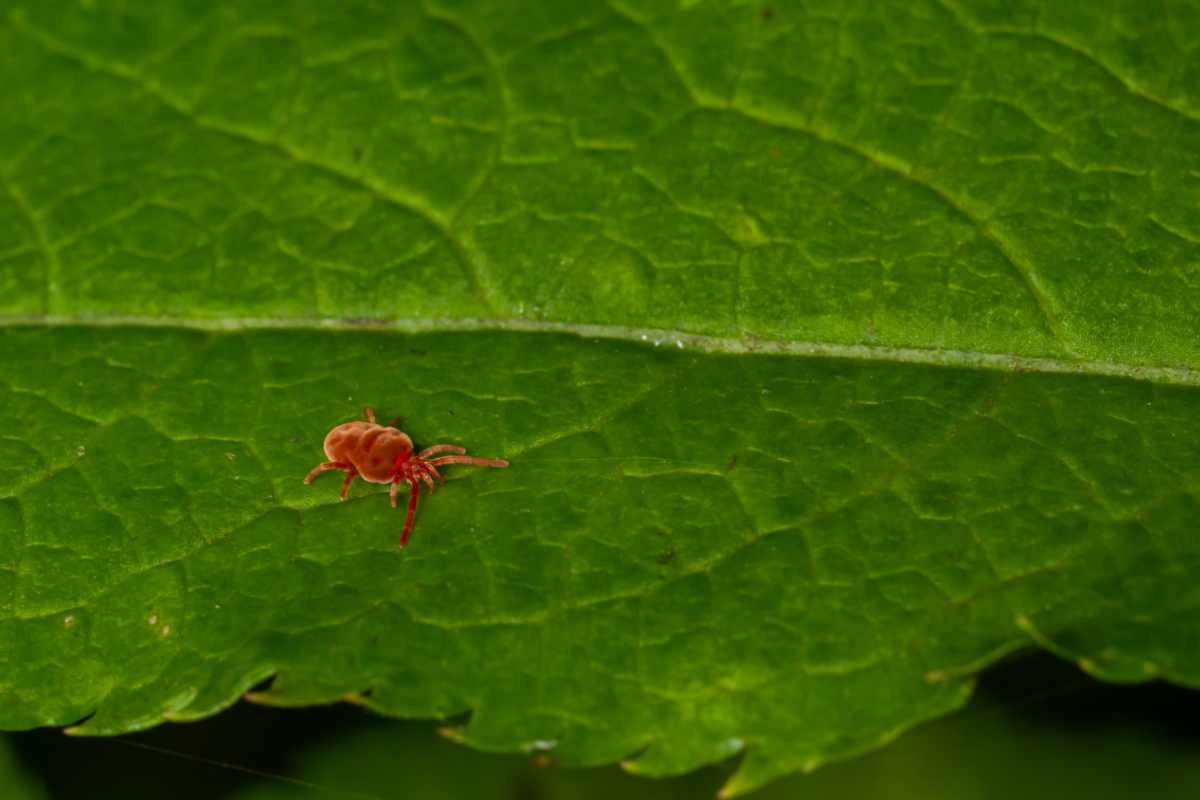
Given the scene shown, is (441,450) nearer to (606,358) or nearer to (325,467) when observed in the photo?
(325,467)

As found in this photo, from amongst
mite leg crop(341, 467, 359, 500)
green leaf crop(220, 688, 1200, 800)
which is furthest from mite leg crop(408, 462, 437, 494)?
green leaf crop(220, 688, 1200, 800)

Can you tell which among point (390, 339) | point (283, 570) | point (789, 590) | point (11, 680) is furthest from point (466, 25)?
point (11, 680)

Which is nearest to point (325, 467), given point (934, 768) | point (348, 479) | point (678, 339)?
point (348, 479)

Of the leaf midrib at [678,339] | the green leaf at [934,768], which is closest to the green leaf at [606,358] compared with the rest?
the leaf midrib at [678,339]

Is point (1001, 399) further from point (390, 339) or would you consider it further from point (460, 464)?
point (390, 339)

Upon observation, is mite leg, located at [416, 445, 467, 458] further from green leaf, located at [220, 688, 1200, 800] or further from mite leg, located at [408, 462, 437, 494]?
green leaf, located at [220, 688, 1200, 800]

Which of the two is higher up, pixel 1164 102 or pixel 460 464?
pixel 1164 102
